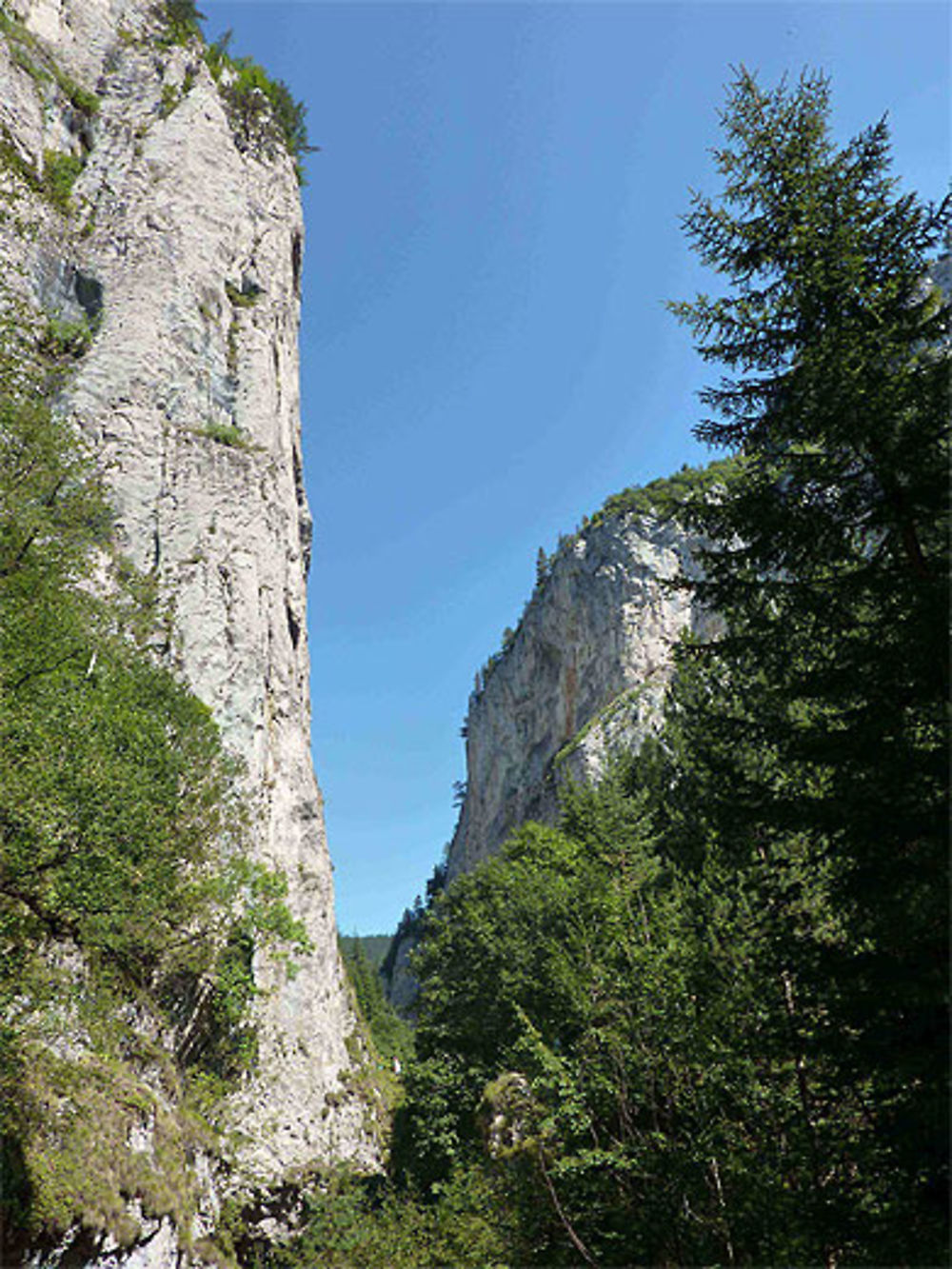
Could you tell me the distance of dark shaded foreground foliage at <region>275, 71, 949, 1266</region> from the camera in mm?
6168

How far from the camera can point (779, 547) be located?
311 inches

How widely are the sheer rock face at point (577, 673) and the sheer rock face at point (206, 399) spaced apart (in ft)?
109

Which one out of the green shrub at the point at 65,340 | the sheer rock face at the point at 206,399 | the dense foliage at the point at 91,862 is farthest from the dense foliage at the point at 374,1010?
the green shrub at the point at 65,340

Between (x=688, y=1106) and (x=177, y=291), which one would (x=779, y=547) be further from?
(x=177, y=291)

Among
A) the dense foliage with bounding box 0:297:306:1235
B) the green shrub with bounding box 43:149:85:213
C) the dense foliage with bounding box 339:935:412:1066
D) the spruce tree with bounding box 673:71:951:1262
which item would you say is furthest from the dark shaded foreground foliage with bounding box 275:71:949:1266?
the dense foliage with bounding box 339:935:412:1066

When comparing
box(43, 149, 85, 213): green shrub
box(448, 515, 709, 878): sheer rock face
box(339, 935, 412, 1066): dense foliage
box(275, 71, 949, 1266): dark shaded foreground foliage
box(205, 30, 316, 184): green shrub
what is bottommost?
box(339, 935, 412, 1066): dense foliage

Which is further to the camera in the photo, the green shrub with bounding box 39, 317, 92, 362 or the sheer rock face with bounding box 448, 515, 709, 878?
the sheer rock face with bounding box 448, 515, 709, 878

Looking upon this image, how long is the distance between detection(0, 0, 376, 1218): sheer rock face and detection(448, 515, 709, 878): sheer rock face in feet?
109

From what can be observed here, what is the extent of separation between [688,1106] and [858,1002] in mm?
4491

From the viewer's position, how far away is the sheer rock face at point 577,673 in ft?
208

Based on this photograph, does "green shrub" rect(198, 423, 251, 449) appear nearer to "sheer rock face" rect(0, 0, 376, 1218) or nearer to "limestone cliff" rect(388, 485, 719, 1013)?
"sheer rock face" rect(0, 0, 376, 1218)

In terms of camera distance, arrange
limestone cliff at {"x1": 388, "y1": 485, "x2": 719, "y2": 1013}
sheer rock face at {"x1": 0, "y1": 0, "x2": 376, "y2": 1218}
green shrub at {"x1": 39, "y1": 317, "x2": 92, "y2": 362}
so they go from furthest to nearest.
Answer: limestone cliff at {"x1": 388, "y1": 485, "x2": 719, "y2": 1013} → green shrub at {"x1": 39, "y1": 317, "x2": 92, "y2": 362} → sheer rock face at {"x1": 0, "y1": 0, "x2": 376, "y2": 1218}

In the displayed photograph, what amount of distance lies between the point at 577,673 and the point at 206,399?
49549 millimetres

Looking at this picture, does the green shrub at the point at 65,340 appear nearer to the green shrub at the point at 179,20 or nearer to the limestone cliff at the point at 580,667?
the green shrub at the point at 179,20
